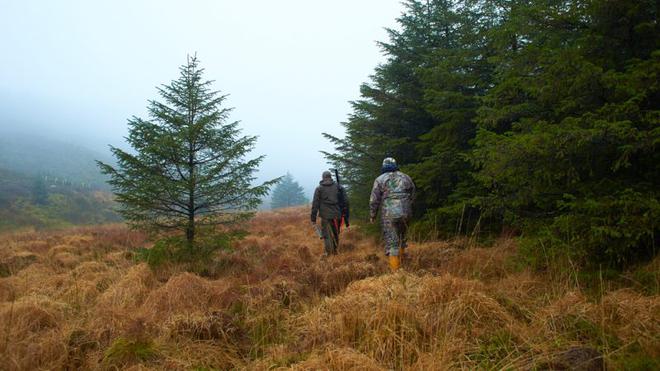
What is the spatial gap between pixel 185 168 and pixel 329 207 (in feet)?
11.1

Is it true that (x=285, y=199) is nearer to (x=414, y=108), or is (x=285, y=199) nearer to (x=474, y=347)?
(x=414, y=108)

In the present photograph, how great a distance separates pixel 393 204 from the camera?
6.16 metres

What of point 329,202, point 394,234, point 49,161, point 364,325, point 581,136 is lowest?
point 364,325

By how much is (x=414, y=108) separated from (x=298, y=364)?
8.72 m

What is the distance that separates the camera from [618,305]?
300cm

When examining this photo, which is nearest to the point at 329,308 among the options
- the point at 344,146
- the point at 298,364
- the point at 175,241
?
the point at 298,364

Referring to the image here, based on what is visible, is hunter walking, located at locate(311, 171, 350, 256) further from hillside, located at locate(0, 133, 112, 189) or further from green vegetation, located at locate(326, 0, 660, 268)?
hillside, located at locate(0, 133, 112, 189)

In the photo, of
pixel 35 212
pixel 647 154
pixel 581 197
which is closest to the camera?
pixel 647 154

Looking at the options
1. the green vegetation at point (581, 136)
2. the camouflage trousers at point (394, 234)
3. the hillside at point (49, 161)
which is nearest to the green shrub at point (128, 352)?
the green vegetation at point (581, 136)

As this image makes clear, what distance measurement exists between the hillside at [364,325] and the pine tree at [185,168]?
2.40 m

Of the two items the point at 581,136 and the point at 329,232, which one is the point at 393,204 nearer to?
the point at 329,232

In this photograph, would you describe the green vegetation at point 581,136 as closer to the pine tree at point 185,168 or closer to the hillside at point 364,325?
the hillside at point 364,325

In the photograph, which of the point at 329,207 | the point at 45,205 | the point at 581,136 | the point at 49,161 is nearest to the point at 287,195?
the point at 45,205

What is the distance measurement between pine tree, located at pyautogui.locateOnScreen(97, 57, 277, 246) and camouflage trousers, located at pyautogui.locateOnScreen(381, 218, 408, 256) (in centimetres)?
285
